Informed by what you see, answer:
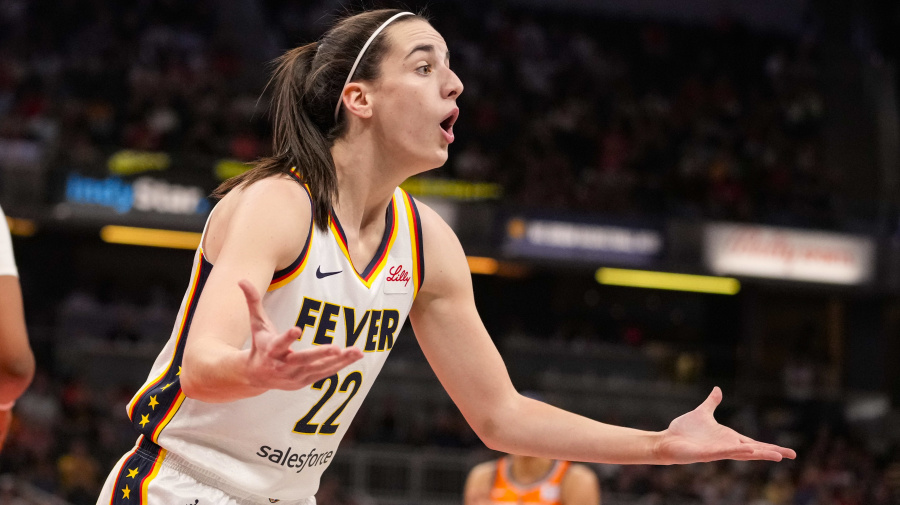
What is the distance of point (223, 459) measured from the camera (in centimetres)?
277

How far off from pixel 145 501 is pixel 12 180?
14102 mm

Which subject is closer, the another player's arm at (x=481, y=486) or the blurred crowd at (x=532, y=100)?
the another player's arm at (x=481, y=486)

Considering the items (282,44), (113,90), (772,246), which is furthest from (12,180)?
(772,246)

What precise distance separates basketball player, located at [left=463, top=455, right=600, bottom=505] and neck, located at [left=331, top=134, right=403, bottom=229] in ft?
14.3

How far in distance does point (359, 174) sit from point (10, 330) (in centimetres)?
163

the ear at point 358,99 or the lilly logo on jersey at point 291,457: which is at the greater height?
the ear at point 358,99

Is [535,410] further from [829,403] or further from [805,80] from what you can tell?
[805,80]

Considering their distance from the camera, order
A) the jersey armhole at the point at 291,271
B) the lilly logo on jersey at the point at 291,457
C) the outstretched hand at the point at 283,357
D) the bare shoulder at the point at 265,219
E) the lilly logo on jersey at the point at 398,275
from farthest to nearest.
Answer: the lilly logo on jersey at the point at 398,275 → the lilly logo on jersey at the point at 291,457 → the jersey armhole at the point at 291,271 → the bare shoulder at the point at 265,219 → the outstretched hand at the point at 283,357

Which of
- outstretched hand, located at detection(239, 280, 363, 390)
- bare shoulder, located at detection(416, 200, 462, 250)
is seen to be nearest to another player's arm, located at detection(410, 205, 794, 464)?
bare shoulder, located at detection(416, 200, 462, 250)

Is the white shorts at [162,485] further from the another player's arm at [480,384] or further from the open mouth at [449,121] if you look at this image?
the open mouth at [449,121]

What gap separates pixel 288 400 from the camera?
2.77 meters

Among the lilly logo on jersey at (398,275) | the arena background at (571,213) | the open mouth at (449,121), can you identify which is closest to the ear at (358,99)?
the open mouth at (449,121)

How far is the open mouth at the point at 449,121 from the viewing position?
3.00 metres

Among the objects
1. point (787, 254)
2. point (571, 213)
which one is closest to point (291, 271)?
point (571, 213)
